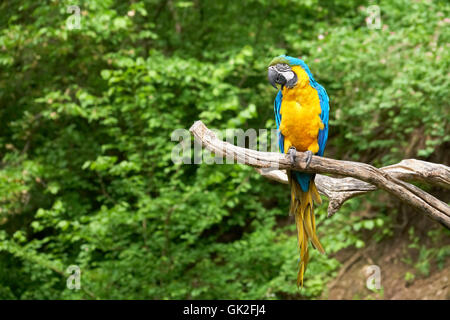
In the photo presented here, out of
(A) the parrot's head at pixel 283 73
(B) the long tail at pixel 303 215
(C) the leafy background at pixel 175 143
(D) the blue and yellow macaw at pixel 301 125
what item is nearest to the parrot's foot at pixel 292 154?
(D) the blue and yellow macaw at pixel 301 125

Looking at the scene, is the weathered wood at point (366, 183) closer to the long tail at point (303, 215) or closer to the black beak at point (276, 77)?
the long tail at point (303, 215)

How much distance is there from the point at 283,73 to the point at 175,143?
265 cm

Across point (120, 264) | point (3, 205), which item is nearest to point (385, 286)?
point (120, 264)

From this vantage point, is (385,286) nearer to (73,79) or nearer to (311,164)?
(311,164)

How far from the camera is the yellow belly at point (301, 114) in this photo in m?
3.00

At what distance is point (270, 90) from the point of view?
639 centimetres

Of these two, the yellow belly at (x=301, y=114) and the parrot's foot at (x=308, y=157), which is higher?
the yellow belly at (x=301, y=114)

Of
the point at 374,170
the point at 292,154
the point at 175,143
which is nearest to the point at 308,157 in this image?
the point at 292,154

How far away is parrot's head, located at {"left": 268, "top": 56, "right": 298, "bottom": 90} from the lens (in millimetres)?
2971

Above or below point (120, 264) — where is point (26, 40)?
above

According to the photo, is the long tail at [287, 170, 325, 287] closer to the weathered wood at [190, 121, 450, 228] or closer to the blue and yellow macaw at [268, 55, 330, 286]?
the blue and yellow macaw at [268, 55, 330, 286]

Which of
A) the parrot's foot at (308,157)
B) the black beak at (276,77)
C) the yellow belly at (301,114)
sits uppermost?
the black beak at (276,77)

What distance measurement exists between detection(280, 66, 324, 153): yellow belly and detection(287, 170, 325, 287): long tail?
209 millimetres
